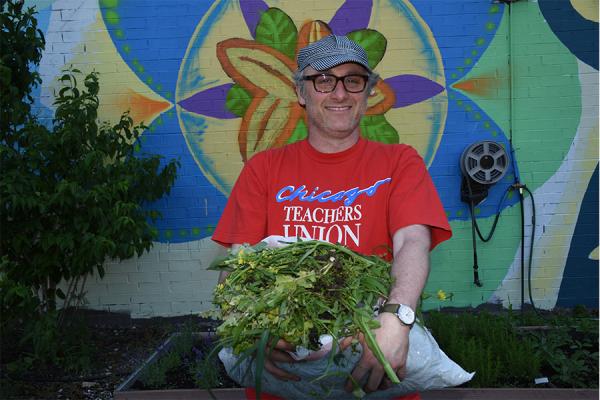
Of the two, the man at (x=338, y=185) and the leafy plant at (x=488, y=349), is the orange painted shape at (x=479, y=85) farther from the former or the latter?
the man at (x=338, y=185)

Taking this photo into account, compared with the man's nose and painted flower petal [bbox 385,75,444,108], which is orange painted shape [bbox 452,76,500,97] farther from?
the man's nose

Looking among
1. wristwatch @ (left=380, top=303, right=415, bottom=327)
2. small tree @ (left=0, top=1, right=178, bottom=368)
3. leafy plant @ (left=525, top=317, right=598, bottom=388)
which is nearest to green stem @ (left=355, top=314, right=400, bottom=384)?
wristwatch @ (left=380, top=303, right=415, bottom=327)

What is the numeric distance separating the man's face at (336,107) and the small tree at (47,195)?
2131mm

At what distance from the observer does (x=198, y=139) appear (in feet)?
16.8

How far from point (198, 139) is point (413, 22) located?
84.7 inches

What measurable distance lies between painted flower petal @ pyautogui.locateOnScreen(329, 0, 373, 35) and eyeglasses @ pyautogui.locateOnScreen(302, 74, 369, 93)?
3084 mm

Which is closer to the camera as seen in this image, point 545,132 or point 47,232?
point 47,232

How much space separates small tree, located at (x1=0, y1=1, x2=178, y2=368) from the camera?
3.87 metres

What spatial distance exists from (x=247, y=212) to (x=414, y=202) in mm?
598

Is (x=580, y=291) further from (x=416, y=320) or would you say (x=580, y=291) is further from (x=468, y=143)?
(x=416, y=320)

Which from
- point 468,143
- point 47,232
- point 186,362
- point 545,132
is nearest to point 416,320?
point 186,362

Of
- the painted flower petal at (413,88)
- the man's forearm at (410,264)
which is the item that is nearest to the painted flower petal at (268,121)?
the painted flower petal at (413,88)

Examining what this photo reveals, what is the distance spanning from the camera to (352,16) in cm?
504

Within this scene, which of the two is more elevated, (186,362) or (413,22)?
(413,22)
